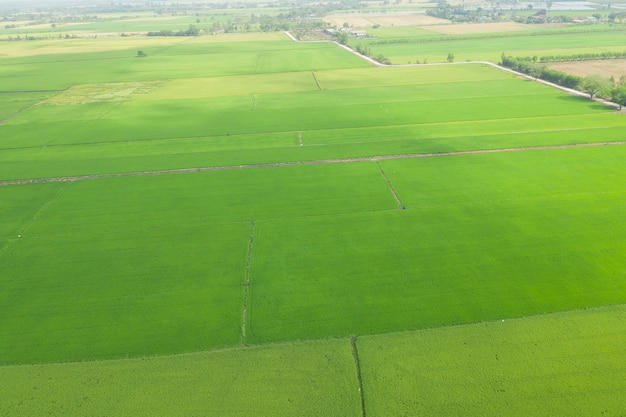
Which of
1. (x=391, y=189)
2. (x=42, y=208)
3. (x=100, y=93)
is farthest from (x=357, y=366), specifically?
(x=100, y=93)

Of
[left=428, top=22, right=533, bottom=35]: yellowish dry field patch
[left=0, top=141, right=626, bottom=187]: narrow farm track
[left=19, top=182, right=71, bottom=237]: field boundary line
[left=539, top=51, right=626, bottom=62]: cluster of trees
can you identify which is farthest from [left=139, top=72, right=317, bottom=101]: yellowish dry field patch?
[left=428, top=22, right=533, bottom=35]: yellowish dry field patch

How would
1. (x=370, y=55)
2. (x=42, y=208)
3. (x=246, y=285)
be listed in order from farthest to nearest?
(x=370, y=55), (x=42, y=208), (x=246, y=285)

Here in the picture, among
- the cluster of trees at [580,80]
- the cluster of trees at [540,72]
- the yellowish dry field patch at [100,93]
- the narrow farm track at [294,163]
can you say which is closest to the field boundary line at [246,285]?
the narrow farm track at [294,163]

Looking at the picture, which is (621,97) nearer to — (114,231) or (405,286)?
(405,286)

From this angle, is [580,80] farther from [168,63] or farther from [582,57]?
[168,63]

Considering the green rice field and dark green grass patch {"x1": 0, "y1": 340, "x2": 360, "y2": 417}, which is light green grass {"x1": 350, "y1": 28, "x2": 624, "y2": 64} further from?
dark green grass patch {"x1": 0, "y1": 340, "x2": 360, "y2": 417}

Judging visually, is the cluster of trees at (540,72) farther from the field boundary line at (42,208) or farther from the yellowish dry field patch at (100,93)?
the field boundary line at (42,208)
